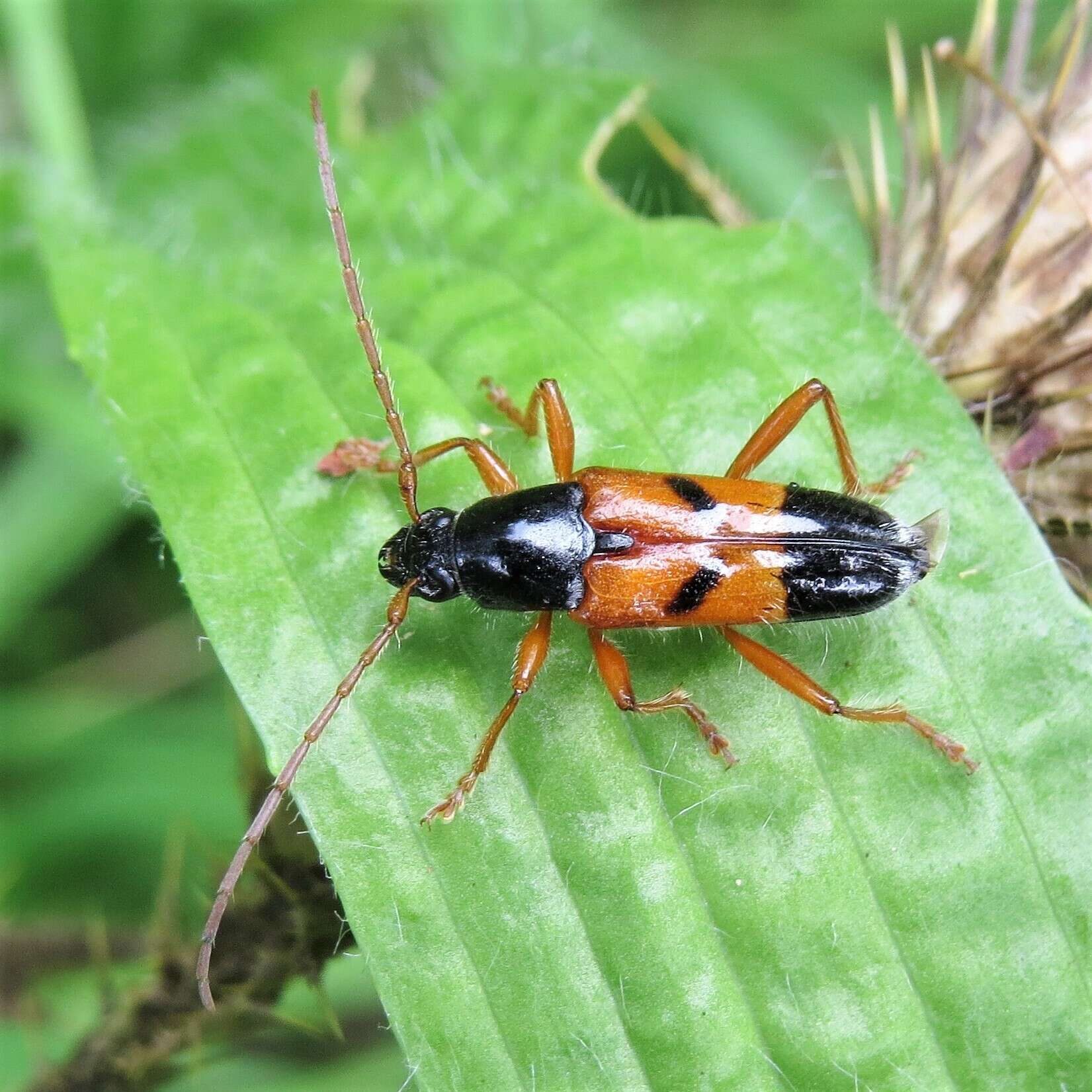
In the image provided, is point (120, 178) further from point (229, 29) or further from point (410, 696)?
point (410, 696)

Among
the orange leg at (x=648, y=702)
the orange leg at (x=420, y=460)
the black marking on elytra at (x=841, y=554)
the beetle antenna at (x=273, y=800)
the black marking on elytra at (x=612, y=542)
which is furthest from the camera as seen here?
the black marking on elytra at (x=612, y=542)

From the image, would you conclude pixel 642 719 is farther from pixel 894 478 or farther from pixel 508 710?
pixel 894 478

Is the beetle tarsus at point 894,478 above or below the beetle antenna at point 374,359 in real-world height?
below

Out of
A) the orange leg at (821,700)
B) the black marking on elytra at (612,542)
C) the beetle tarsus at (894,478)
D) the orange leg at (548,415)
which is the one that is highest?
the orange leg at (548,415)

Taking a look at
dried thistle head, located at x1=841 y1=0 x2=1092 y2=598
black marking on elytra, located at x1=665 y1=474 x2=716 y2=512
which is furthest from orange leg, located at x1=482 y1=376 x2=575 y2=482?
dried thistle head, located at x1=841 y1=0 x2=1092 y2=598

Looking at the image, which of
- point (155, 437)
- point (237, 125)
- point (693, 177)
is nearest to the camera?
point (155, 437)

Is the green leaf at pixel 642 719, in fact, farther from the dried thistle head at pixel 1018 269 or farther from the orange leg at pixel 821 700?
the dried thistle head at pixel 1018 269

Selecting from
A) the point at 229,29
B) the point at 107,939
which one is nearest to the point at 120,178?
the point at 229,29

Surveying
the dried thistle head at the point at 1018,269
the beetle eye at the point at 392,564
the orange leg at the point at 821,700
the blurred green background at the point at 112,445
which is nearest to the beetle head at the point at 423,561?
the beetle eye at the point at 392,564
